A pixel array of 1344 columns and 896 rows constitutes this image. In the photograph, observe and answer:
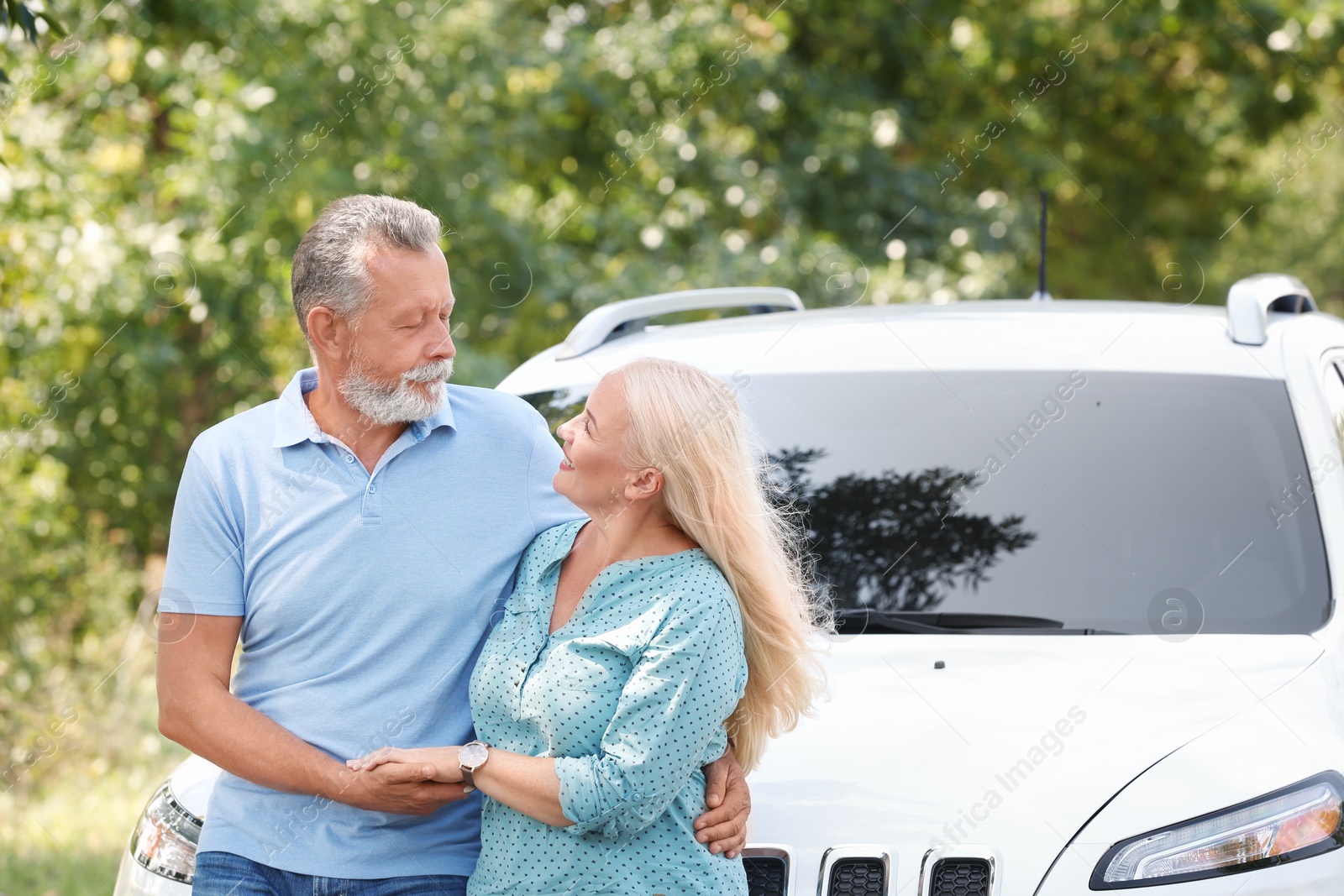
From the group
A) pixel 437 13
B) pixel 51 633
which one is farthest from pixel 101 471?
pixel 437 13

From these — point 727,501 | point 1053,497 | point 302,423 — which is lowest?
point 727,501

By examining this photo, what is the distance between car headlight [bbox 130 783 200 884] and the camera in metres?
2.65

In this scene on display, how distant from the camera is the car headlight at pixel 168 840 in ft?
8.70

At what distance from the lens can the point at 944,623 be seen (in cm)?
299

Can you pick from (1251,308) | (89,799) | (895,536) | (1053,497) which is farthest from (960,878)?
(89,799)

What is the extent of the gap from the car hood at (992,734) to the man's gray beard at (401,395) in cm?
83

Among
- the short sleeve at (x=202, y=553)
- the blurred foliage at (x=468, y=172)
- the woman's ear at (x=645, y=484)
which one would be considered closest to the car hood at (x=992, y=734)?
the woman's ear at (x=645, y=484)

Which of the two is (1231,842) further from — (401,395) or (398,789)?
(401,395)

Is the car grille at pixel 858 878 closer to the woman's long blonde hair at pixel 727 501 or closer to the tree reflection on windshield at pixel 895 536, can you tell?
the woman's long blonde hair at pixel 727 501

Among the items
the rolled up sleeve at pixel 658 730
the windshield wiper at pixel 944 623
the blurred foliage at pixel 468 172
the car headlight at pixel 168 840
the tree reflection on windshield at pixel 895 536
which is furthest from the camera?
the blurred foliage at pixel 468 172

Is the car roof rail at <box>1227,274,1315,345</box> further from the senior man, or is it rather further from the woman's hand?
the woman's hand

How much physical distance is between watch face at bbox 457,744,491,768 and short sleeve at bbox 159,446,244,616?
458mm

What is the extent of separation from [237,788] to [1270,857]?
1.65m

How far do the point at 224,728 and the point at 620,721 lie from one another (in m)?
0.66
